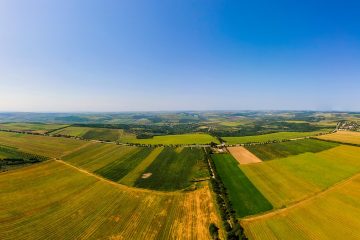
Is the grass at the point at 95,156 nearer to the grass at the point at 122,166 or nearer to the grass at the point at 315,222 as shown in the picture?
the grass at the point at 122,166

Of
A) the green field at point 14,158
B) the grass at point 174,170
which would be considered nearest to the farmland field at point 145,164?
the grass at point 174,170

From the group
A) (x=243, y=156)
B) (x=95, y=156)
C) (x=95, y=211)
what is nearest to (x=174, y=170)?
(x=95, y=211)

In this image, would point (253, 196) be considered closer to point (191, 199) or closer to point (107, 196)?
point (191, 199)

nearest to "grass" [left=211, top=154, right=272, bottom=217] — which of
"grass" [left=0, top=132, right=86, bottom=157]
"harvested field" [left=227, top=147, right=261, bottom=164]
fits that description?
"harvested field" [left=227, top=147, right=261, bottom=164]

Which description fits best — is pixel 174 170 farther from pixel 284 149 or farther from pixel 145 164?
pixel 284 149

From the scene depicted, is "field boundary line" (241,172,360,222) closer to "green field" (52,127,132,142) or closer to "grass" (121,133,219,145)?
"grass" (121,133,219,145)

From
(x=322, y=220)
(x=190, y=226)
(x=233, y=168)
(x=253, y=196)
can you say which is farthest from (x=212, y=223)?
(x=233, y=168)
